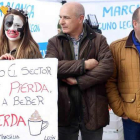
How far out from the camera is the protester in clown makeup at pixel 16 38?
2635mm

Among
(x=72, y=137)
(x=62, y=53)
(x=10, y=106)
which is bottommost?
(x=72, y=137)

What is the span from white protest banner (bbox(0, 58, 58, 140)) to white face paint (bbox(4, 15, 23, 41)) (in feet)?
1.10

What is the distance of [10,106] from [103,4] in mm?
2559

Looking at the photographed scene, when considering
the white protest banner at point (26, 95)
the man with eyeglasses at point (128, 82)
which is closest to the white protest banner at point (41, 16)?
the man with eyeglasses at point (128, 82)

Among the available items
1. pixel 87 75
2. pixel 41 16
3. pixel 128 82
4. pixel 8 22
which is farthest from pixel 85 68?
pixel 41 16

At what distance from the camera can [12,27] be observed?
2666mm

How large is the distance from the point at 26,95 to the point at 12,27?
64cm

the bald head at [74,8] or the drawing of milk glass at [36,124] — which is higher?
the bald head at [74,8]

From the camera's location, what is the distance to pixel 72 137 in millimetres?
2752

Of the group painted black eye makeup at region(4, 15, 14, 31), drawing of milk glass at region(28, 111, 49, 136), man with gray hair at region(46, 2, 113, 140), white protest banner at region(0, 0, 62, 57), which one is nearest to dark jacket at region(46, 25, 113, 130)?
man with gray hair at region(46, 2, 113, 140)

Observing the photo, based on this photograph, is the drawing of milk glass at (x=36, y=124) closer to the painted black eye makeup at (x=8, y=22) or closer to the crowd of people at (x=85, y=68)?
the crowd of people at (x=85, y=68)

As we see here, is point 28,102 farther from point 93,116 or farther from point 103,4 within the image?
point 103,4

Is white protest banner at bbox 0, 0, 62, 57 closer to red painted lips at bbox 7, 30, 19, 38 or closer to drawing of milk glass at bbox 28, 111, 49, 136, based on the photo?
red painted lips at bbox 7, 30, 19, 38

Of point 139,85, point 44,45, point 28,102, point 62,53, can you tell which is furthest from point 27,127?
point 44,45
